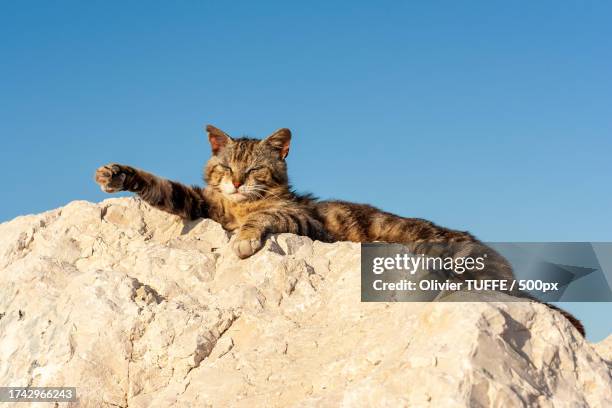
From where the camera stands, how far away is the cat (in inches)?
253

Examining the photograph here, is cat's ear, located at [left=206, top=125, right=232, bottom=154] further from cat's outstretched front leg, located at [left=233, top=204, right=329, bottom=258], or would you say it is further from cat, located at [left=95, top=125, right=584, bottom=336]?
cat's outstretched front leg, located at [left=233, top=204, right=329, bottom=258]

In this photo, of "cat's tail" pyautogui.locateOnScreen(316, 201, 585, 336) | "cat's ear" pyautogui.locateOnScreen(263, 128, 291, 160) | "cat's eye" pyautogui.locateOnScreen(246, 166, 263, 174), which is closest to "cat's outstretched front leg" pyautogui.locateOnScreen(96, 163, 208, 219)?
"cat's eye" pyautogui.locateOnScreen(246, 166, 263, 174)

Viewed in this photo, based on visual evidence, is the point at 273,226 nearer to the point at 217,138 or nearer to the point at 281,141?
the point at 281,141

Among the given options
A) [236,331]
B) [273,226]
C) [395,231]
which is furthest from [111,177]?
[395,231]

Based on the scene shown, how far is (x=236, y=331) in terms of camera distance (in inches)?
186

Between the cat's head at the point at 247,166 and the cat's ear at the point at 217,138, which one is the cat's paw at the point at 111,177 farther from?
the cat's ear at the point at 217,138

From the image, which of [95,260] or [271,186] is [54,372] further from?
[271,186]

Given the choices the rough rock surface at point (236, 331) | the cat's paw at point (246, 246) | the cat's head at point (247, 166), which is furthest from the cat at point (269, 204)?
the cat's paw at point (246, 246)

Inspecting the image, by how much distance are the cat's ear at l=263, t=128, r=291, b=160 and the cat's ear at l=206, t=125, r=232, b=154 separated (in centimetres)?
44

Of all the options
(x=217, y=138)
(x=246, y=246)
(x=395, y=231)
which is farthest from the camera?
(x=217, y=138)

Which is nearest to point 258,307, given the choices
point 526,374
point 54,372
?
point 54,372

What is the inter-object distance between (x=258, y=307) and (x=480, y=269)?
2.22 metres

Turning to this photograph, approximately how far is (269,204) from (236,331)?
292cm

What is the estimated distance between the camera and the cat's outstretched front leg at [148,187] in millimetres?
6223
